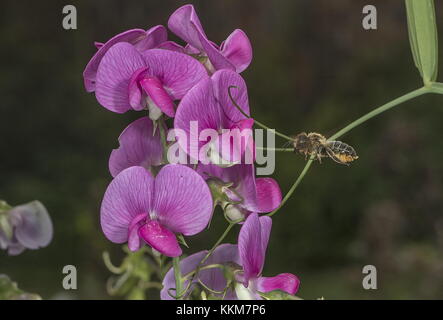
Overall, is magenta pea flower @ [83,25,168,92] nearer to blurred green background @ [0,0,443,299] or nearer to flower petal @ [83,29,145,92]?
flower petal @ [83,29,145,92]

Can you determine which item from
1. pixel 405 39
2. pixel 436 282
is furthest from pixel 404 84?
pixel 436 282

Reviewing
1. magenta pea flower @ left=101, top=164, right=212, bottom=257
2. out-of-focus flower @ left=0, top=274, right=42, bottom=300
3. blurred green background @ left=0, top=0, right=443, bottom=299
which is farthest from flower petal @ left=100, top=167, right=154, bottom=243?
blurred green background @ left=0, top=0, right=443, bottom=299

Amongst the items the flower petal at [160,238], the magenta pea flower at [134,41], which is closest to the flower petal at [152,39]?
the magenta pea flower at [134,41]

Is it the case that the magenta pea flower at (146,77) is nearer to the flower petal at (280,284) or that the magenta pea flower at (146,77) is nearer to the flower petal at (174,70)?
the flower petal at (174,70)

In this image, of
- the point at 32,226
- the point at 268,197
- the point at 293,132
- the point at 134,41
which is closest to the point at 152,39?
the point at 134,41

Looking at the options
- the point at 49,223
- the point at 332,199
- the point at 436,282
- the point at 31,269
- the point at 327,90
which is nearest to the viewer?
the point at 49,223
